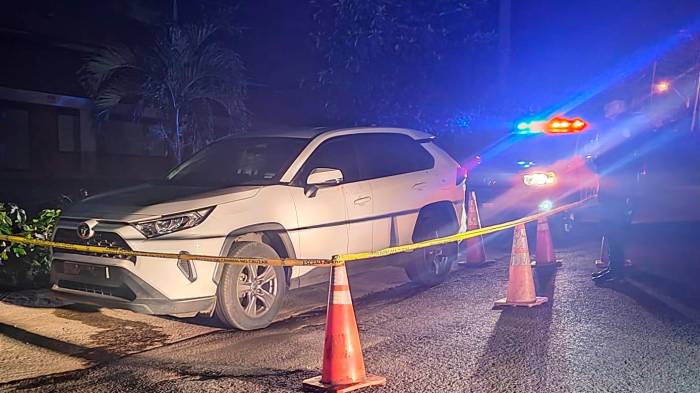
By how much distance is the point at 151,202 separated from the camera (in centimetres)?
624

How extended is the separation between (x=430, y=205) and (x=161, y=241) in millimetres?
3663

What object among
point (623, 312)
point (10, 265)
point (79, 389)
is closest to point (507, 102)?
point (623, 312)

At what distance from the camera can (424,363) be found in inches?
209

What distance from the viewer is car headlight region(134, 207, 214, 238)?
234 inches

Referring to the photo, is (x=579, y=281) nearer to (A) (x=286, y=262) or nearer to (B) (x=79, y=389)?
(A) (x=286, y=262)

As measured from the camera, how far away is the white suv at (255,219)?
595 cm

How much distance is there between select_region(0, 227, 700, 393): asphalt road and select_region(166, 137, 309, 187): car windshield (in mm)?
1466

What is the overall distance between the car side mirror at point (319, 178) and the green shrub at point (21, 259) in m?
3.15

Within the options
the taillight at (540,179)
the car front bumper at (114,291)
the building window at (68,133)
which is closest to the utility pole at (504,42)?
the taillight at (540,179)

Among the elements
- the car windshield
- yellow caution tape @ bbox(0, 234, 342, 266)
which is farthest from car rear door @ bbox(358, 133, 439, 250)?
yellow caution tape @ bbox(0, 234, 342, 266)

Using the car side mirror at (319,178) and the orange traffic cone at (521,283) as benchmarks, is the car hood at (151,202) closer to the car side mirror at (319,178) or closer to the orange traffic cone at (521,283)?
the car side mirror at (319,178)

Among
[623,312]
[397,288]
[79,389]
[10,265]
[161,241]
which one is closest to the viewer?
[79,389]

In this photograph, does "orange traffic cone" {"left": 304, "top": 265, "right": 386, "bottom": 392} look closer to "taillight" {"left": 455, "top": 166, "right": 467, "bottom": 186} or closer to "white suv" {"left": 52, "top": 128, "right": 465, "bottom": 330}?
"white suv" {"left": 52, "top": 128, "right": 465, "bottom": 330}

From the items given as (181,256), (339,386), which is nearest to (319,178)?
(181,256)
